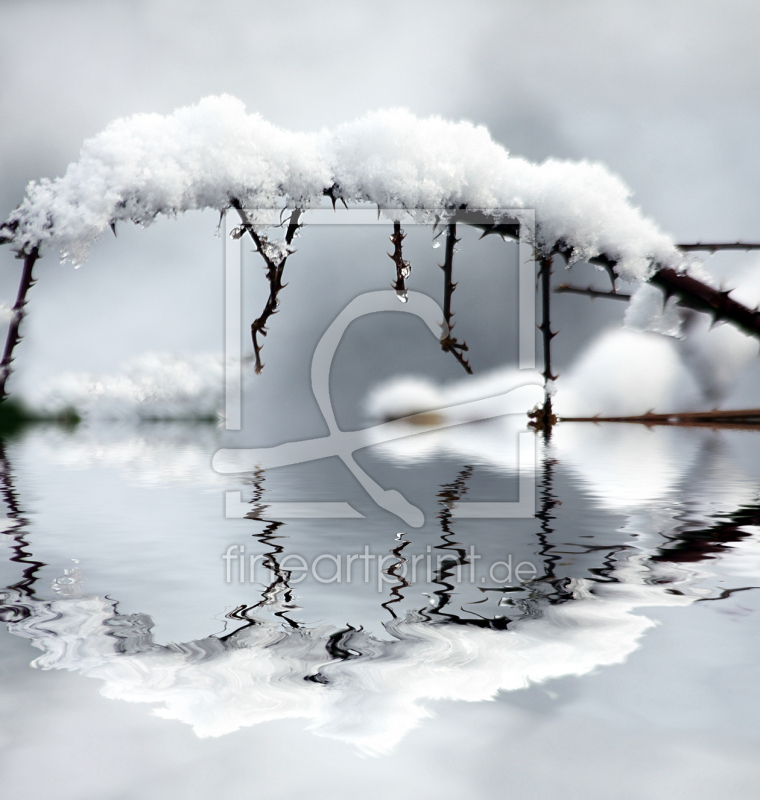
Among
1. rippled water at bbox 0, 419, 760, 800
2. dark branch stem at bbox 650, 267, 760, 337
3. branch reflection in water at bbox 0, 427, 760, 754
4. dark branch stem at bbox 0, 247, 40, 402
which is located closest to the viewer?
rippled water at bbox 0, 419, 760, 800

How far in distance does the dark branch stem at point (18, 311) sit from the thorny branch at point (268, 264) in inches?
22.7

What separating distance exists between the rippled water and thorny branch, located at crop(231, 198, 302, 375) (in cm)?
66

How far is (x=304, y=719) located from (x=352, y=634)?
375 mm

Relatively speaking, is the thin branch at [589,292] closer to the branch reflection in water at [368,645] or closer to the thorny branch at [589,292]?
the thorny branch at [589,292]

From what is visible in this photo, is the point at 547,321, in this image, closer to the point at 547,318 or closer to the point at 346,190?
the point at 547,318

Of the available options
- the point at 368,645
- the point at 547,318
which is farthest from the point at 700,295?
the point at 368,645

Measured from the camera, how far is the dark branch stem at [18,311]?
6.47 feet

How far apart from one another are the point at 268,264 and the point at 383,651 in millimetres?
1197

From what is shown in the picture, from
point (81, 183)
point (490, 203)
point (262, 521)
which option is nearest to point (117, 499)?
point (262, 521)

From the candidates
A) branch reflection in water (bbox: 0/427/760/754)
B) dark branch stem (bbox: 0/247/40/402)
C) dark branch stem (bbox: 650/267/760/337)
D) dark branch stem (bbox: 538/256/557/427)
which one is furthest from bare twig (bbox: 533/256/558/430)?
dark branch stem (bbox: 0/247/40/402)

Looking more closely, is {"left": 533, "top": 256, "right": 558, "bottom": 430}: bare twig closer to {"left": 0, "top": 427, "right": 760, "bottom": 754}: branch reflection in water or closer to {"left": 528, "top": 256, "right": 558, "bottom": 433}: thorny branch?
{"left": 528, "top": 256, "right": 558, "bottom": 433}: thorny branch

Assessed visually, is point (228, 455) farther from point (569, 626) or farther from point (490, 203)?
point (569, 626)

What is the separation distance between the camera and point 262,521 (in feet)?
8.87

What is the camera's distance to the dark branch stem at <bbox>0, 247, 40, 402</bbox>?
6.47 feet
